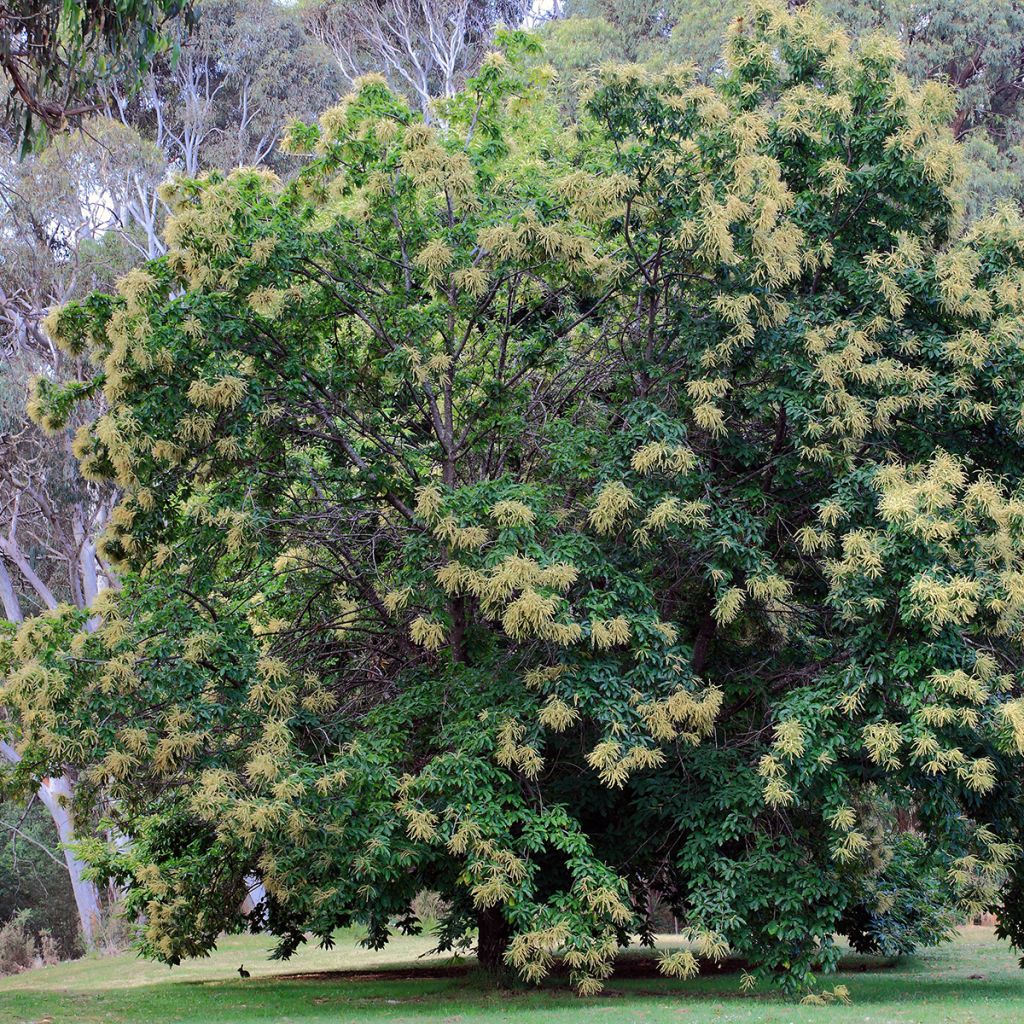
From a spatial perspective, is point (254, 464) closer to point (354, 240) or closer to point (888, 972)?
point (354, 240)

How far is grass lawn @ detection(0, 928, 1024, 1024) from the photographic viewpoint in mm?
9617

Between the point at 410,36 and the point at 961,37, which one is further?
the point at 410,36

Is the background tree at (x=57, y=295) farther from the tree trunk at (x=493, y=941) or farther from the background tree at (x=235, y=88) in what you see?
the tree trunk at (x=493, y=941)

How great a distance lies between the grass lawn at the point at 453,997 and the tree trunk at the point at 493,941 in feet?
0.74

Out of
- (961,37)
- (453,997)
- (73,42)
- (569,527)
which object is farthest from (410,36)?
(453,997)

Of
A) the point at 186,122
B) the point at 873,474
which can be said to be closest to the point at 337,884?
the point at 873,474

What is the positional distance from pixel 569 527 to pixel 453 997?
15.1 feet

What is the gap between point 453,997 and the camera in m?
12.1

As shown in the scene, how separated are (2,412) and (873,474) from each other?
15183 mm

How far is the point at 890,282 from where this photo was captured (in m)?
11.1

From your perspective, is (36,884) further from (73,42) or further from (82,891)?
(73,42)

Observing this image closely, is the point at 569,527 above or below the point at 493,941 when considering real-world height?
above

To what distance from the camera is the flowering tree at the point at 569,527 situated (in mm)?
10133

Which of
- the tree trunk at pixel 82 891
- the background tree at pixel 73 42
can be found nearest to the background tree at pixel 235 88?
the tree trunk at pixel 82 891
